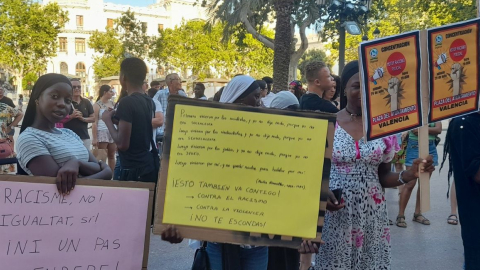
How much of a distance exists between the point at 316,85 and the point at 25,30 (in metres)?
33.8

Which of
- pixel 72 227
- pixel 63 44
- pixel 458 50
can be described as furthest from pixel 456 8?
pixel 63 44

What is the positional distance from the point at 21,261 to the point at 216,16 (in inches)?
613

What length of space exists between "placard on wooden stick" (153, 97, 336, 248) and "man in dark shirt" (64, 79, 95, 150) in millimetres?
5248

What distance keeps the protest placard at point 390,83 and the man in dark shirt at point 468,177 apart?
54 cm

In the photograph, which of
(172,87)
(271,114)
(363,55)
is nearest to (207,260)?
(271,114)

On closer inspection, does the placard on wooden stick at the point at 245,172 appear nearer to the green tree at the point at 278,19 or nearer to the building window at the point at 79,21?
the green tree at the point at 278,19

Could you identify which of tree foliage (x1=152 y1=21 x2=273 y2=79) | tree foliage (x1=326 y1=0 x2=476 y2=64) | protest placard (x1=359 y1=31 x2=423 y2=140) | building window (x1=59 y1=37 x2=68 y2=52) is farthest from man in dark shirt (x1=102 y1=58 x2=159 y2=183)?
building window (x1=59 y1=37 x2=68 y2=52)

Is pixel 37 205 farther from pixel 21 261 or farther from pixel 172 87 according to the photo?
pixel 172 87

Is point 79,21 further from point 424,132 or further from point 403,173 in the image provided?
point 424,132

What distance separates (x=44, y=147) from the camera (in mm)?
2342

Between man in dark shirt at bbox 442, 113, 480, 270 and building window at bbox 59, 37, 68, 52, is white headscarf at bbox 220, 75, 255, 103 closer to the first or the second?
man in dark shirt at bbox 442, 113, 480, 270

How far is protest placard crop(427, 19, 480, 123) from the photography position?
7.61ft

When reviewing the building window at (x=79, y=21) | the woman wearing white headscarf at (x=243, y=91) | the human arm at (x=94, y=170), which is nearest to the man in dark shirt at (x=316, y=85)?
the woman wearing white headscarf at (x=243, y=91)

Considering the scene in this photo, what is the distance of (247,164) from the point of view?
2131 millimetres
